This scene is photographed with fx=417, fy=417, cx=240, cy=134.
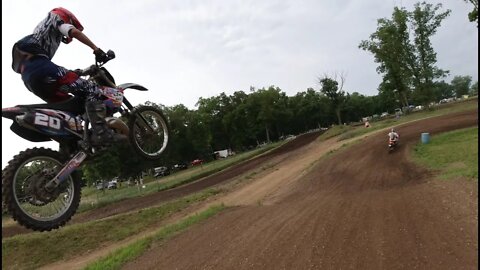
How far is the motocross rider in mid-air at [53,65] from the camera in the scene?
4.32 meters

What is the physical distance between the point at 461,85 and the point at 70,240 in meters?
179

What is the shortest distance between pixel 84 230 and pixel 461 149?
21667 millimetres

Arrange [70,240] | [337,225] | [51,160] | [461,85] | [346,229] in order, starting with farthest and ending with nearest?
1. [461,85]
2. [70,240]
3. [337,225]
4. [346,229]
5. [51,160]

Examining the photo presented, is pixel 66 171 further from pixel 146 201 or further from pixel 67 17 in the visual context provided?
pixel 146 201

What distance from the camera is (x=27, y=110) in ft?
14.1

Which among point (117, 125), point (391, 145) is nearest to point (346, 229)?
point (117, 125)

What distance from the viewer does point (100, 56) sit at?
4.95 m

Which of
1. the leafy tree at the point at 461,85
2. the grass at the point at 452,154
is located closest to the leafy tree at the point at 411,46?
the grass at the point at 452,154

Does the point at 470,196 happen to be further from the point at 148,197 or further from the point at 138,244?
the point at 148,197

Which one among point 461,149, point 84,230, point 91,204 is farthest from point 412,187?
point 91,204

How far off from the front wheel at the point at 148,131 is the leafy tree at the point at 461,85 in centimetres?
18179

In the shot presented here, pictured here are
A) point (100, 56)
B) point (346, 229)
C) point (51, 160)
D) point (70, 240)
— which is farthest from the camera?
point (70, 240)

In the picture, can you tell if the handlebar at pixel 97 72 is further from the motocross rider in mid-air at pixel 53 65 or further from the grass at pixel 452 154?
the grass at pixel 452 154

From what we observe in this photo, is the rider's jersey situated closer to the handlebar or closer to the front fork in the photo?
the handlebar
